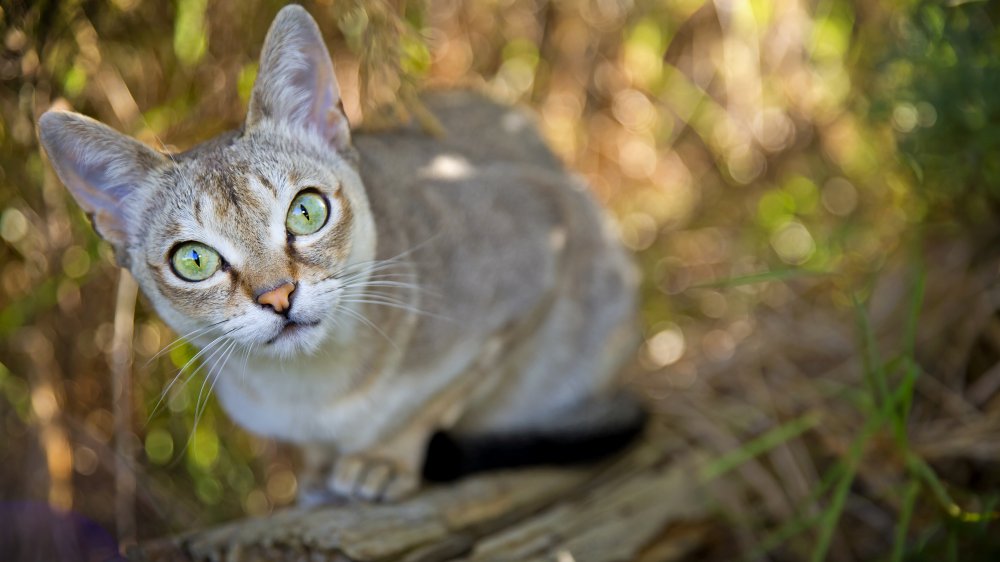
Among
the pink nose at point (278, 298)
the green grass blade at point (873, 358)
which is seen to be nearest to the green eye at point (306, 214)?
the pink nose at point (278, 298)

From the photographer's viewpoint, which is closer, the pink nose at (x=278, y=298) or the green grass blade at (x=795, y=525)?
the pink nose at (x=278, y=298)

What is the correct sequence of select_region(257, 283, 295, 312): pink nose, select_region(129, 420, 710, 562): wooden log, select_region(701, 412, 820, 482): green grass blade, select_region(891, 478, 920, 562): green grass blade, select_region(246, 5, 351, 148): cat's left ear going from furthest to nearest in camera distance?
1. select_region(701, 412, 820, 482): green grass blade
2. select_region(891, 478, 920, 562): green grass blade
3. select_region(129, 420, 710, 562): wooden log
4. select_region(246, 5, 351, 148): cat's left ear
5. select_region(257, 283, 295, 312): pink nose

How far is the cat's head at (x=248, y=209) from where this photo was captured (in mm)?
1677

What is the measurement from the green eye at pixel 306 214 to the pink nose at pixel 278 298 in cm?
12

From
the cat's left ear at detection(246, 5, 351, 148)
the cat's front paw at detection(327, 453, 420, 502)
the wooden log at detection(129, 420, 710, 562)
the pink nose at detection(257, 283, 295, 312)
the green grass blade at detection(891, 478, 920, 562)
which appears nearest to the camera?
the pink nose at detection(257, 283, 295, 312)

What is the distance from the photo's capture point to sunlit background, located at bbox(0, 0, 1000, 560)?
7.51 ft

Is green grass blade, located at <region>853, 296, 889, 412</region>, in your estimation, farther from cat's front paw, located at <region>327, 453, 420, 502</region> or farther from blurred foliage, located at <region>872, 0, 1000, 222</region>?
cat's front paw, located at <region>327, 453, 420, 502</region>

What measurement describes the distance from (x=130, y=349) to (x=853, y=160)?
2.67 m

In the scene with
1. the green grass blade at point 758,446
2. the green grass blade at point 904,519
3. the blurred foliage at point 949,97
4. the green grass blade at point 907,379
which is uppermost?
the blurred foliage at point 949,97

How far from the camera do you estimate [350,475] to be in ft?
7.28

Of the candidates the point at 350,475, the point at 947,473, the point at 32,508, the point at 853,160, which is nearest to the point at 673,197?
the point at 853,160

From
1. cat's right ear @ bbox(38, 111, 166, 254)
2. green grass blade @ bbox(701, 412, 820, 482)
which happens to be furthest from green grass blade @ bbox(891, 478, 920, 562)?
cat's right ear @ bbox(38, 111, 166, 254)

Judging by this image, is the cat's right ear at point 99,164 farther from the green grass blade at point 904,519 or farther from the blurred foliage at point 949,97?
the blurred foliage at point 949,97

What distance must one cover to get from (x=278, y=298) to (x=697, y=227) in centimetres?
229
